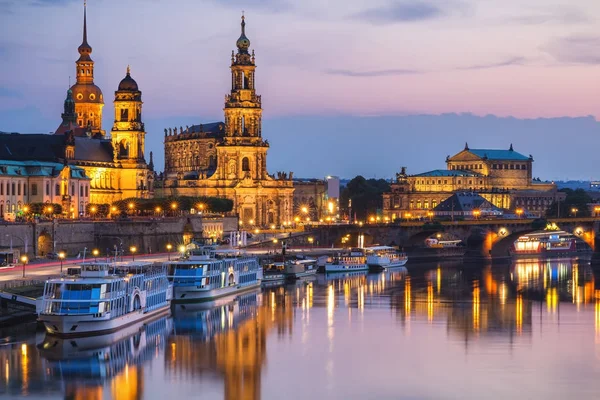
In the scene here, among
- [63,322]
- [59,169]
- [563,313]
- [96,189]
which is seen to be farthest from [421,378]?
[96,189]

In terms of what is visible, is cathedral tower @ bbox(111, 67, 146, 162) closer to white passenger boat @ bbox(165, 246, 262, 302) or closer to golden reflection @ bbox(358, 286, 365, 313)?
golden reflection @ bbox(358, 286, 365, 313)

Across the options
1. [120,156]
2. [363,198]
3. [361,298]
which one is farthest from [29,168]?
[363,198]

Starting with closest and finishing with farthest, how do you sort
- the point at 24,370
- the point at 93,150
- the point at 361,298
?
the point at 24,370
the point at 361,298
the point at 93,150

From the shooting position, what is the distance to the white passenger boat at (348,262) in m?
97.2

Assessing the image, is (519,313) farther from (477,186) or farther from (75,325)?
(477,186)

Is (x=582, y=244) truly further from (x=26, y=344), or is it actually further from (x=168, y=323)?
(x=26, y=344)

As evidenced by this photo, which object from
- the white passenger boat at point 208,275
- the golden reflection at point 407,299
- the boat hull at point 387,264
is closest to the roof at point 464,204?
the boat hull at point 387,264

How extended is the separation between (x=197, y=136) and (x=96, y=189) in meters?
31.3

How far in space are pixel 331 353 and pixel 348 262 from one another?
153ft

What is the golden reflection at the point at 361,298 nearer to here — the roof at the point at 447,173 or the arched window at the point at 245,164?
the arched window at the point at 245,164

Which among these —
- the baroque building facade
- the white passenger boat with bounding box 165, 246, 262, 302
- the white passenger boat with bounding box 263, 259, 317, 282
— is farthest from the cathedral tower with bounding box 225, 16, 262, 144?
the baroque building facade

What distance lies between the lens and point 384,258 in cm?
10419

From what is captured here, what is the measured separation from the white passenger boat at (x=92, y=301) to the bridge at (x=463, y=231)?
58797mm

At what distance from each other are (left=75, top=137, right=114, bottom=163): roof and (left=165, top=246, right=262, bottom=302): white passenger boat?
38767mm
